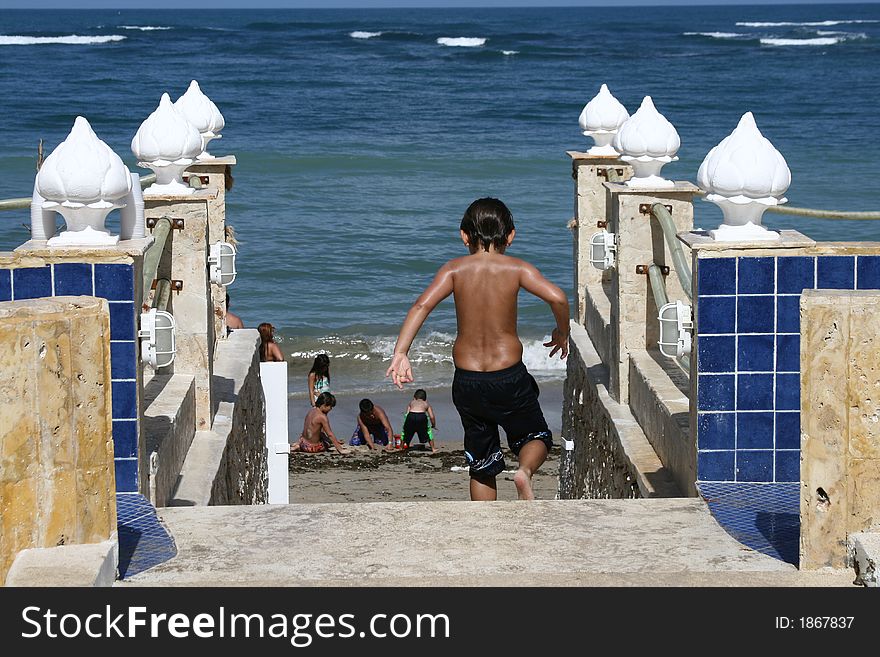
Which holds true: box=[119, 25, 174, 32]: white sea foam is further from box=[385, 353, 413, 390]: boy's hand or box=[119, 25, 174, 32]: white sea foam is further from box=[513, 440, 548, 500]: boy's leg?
box=[385, 353, 413, 390]: boy's hand

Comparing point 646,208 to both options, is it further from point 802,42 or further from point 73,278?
point 802,42

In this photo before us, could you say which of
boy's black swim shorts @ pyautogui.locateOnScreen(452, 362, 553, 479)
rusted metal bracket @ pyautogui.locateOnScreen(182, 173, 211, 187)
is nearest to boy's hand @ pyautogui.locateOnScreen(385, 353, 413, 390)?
boy's black swim shorts @ pyautogui.locateOnScreen(452, 362, 553, 479)

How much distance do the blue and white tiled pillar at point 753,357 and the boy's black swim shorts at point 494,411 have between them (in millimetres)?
679

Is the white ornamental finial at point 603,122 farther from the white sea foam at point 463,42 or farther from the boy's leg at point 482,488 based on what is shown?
the white sea foam at point 463,42

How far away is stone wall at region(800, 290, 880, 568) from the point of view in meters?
4.31

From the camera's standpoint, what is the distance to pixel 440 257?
24.5 metres

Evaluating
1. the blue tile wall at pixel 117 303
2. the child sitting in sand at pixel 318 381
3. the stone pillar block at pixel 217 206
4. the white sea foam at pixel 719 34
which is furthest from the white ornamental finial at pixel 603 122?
the white sea foam at pixel 719 34

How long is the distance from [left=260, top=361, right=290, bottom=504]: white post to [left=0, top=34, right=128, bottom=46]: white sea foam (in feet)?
242

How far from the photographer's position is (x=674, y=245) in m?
6.82

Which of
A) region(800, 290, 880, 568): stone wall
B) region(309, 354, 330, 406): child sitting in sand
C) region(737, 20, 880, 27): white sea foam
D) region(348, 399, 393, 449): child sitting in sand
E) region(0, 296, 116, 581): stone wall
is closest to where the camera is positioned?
region(0, 296, 116, 581): stone wall

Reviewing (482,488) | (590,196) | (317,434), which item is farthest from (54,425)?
(317,434)
